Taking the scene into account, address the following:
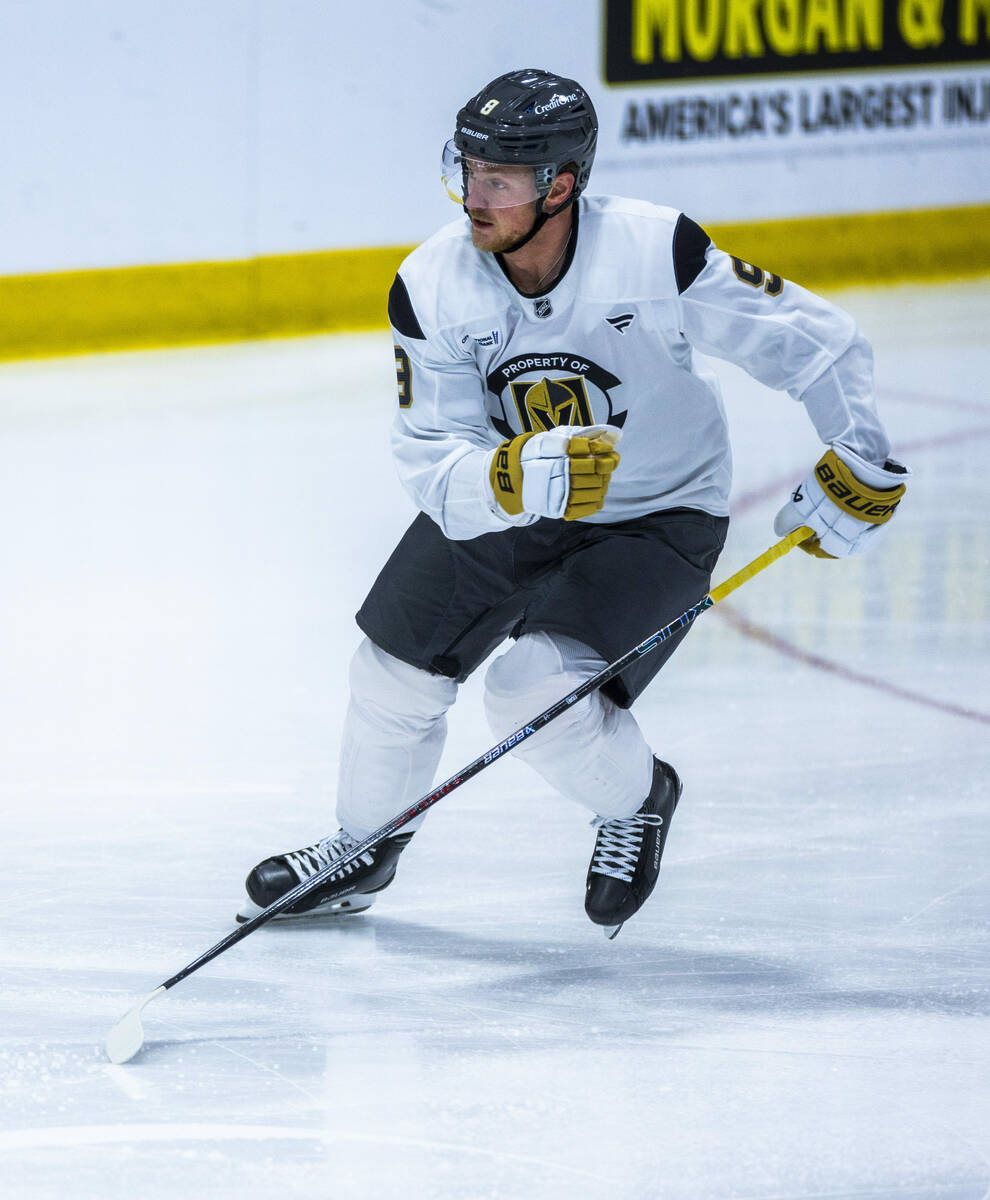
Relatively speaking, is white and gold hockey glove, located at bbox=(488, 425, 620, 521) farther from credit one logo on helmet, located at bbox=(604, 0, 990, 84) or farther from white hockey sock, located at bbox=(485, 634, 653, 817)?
credit one logo on helmet, located at bbox=(604, 0, 990, 84)

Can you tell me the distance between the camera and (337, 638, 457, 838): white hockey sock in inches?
93.1

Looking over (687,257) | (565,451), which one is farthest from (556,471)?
(687,257)

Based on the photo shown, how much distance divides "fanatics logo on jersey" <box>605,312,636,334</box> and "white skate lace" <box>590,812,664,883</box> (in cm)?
63

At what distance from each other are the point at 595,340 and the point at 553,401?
0.33 feet

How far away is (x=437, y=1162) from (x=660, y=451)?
937 millimetres

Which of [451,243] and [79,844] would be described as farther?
[79,844]

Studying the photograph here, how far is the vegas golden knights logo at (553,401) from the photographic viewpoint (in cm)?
227

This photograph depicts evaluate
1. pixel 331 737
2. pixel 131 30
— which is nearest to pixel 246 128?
pixel 131 30

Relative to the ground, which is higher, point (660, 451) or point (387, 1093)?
point (660, 451)

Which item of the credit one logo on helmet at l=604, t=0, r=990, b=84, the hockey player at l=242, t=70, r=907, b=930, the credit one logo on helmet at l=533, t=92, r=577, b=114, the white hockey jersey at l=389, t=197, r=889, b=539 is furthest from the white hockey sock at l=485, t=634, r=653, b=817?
the credit one logo on helmet at l=604, t=0, r=990, b=84

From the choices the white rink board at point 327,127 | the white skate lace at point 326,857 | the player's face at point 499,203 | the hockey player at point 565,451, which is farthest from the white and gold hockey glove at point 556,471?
the white rink board at point 327,127

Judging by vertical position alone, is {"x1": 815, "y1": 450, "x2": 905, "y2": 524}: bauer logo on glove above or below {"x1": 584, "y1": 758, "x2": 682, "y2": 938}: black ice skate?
above

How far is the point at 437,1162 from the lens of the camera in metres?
1.88

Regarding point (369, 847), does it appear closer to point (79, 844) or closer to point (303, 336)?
point (79, 844)
